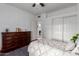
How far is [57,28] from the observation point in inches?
63.1

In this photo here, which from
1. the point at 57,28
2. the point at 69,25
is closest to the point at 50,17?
the point at 57,28

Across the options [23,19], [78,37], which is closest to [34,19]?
[23,19]

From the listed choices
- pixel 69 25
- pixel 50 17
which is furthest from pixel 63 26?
pixel 50 17

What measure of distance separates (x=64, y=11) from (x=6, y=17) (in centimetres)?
120

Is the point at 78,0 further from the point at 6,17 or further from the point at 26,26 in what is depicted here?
the point at 6,17

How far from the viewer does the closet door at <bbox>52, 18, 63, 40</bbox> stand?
1572 mm

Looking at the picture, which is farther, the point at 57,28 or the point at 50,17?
the point at 57,28

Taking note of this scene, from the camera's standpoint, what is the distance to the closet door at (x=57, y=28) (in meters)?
1.57

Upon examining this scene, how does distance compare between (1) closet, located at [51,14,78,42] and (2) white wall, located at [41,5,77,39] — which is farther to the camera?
(1) closet, located at [51,14,78,42]

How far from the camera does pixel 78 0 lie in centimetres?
67

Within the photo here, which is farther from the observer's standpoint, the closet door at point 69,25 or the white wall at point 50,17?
the closet door at point 69,25

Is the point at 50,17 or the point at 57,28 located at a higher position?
the point at 50,17

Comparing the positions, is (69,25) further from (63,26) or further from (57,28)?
(57,28)

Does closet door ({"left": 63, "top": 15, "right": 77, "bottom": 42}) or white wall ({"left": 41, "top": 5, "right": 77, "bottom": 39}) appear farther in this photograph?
closet door ({"left": 63, "top": 15, "right": 77, "bottom": 42})
